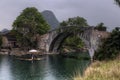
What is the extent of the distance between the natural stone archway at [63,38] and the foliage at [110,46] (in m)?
6.73

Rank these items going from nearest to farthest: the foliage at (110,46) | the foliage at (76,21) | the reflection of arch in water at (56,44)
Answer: the foliage at (110,46)
the reflection of arch in water at (56,44)
the foliage at (76,21)

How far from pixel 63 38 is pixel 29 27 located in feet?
35.9

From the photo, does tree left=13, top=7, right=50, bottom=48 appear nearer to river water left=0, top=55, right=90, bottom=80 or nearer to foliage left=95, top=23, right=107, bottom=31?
foliage left=95, top=23, right=107, bottom=31

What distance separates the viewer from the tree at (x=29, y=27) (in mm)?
85938

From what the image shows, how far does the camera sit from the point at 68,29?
80375 mm

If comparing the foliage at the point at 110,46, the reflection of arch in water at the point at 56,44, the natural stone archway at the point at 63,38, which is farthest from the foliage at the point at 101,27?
the reflection of arch in water at the point at 56,44

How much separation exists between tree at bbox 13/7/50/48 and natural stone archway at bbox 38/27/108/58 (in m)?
2.53

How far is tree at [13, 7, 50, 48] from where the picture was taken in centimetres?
8594

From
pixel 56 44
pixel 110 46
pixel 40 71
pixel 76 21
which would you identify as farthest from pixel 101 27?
pixel 76 21

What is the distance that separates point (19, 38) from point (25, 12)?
10042 mm

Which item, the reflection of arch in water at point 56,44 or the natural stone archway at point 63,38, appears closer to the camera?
the natural stone archway at point 63,38

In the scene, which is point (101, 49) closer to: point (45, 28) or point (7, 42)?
point (45, 28)

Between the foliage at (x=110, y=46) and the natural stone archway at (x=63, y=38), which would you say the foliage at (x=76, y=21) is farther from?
the foliage at (x=110, y=46)

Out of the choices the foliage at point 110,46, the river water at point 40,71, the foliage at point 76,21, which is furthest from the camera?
the foliage at point 76,21
